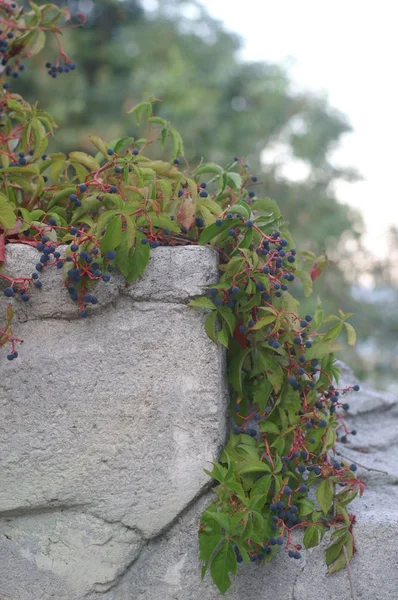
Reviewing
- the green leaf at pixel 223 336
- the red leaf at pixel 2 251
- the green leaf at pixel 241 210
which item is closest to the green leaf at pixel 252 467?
the green leaf at pixel 223 336

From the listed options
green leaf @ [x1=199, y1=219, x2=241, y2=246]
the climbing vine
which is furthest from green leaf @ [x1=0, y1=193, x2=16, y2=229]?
green leaf @ [x1=199, y1=219, x2=241, y2=246]

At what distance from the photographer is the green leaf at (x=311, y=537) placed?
4.20ft

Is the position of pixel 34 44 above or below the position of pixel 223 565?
above

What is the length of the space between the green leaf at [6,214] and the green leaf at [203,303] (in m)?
0.37

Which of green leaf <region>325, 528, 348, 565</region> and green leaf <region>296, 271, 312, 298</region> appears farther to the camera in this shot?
green leaf <region>296, 271, 312, 298</region>

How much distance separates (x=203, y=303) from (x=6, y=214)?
1.33ft

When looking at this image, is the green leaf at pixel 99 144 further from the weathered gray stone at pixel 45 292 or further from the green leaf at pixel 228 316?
the green leaf at pixel 228 316

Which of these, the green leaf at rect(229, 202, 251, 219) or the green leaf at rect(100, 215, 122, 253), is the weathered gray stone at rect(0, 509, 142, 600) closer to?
the green leaf at rect(100, 215, 122, 253)

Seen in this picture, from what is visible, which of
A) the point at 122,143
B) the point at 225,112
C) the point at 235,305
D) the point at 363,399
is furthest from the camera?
the point at 225,112

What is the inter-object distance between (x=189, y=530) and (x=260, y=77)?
5.95 meters

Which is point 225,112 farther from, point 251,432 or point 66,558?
point 66,558

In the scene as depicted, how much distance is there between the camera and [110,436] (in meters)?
1.27

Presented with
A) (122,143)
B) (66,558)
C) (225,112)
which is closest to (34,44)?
(122,143)

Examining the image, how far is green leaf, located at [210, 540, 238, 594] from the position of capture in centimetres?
122
